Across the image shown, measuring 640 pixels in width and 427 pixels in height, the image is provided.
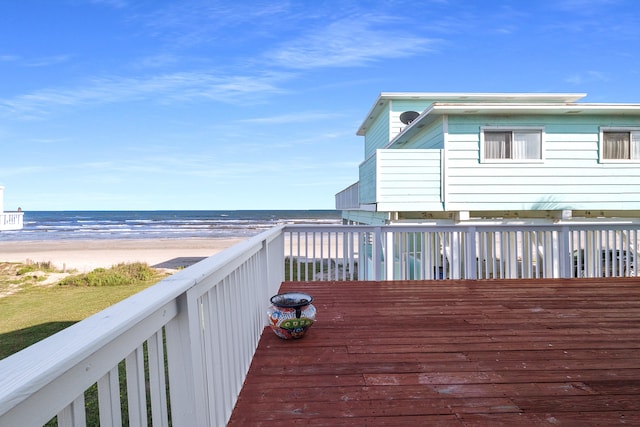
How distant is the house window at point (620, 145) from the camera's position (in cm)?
787

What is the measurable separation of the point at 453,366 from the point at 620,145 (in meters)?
8.18

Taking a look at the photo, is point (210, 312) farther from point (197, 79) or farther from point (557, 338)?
→ point (197, 79)

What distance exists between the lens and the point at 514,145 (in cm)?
783

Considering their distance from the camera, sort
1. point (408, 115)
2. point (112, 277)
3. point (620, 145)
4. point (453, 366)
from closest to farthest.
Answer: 1. point (453, 366)
2. point (620, 145)
3. point (112, 277)
4. point (408, 115)

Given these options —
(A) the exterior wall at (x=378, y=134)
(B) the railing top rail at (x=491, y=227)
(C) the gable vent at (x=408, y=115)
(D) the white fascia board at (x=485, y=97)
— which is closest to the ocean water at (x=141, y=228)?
(A) the exterior wall at (x=378, y=134)

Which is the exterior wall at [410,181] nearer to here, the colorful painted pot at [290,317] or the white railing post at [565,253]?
the white railing post at [565,253]

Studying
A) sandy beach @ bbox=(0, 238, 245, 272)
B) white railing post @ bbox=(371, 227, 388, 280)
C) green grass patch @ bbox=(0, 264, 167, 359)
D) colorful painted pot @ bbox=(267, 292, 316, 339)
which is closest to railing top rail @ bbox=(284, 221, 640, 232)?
white railing post @ bbox=(371, 227, 388, 280)

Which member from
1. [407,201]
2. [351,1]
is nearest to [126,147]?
[351,1]

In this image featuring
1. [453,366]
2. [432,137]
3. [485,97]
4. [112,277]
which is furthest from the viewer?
[485,97]

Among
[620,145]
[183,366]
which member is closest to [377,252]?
[183,366]

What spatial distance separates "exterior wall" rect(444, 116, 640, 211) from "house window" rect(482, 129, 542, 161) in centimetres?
15

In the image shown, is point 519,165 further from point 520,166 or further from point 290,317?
point 290,317

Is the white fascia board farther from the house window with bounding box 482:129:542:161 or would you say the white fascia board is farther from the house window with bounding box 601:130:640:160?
the house window with bounding box 482:129:542:161

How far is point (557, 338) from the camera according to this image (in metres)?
2.91
